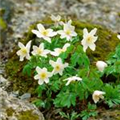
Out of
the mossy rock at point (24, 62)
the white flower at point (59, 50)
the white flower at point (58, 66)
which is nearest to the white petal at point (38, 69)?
the white flower at point (58, 66)

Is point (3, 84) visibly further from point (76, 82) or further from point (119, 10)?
point (119, 10)

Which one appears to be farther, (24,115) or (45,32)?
(45,32)

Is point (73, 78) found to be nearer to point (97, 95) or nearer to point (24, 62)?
point (97, 95)

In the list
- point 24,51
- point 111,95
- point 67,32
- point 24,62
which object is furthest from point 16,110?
point 24,62

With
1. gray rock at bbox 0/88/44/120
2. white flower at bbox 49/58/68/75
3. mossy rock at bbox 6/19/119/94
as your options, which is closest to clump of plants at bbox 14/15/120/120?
white flower at bbox 49/58/68/75

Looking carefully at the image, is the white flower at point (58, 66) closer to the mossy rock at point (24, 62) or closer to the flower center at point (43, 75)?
the flower center at point (43, 75)
